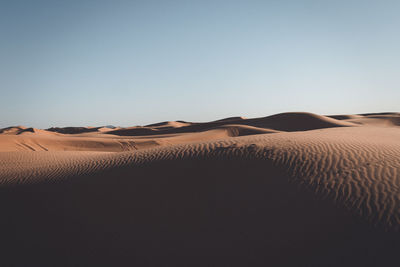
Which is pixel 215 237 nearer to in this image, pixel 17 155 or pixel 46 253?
pixel 46 253

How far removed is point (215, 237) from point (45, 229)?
9.12ft

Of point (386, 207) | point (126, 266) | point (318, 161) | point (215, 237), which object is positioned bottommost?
point (126, 266)

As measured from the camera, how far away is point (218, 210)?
371cm

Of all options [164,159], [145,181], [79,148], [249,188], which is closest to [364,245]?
[249,188]

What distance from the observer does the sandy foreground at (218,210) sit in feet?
9.86

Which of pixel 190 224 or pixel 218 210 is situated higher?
pixel 218 210

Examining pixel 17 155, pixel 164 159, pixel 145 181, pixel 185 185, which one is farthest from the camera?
pixel 17 155

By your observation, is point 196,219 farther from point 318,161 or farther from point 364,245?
point 318,161

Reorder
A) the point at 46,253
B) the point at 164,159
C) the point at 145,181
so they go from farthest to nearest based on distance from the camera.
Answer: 1. the point at 164,159
2. the point at 145,181
3. the point at 46,253

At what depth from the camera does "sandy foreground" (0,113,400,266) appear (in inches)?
118

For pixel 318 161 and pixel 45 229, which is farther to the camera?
pixel 318 161

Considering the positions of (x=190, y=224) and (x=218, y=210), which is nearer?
(x=190, y=224)

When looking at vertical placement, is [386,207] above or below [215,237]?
above

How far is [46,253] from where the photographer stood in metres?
3.45
